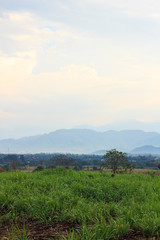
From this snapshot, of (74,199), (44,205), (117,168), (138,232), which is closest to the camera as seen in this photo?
(138,232)

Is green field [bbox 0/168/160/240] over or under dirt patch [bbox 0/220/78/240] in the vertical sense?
over

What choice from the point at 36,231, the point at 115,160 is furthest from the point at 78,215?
the point at 115,160

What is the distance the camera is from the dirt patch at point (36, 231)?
5096 millimetres

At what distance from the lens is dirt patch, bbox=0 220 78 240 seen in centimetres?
510

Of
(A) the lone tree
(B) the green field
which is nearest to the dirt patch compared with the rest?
(B) the green field

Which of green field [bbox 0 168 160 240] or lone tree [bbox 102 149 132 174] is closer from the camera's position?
green field [bbox 0 168 160 240]

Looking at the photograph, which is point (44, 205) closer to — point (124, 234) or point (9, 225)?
point (9, 225)

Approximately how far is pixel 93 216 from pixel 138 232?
1.30 meters

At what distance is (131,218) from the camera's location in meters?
5.49

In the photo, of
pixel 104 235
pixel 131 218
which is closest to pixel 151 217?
pixel 131 218

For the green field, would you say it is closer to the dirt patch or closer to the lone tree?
the dirt patch

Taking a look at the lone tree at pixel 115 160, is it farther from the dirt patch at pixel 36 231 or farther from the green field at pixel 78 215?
the dirt patch at pixel 36 231

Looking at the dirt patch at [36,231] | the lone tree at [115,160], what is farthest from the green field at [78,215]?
the lone tree at [115,160]

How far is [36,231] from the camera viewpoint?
18.2ft
